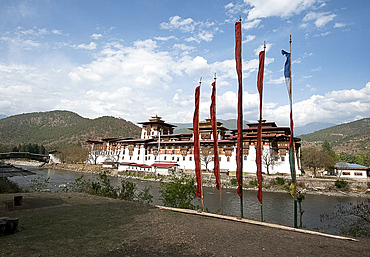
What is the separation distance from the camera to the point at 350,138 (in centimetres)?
10675

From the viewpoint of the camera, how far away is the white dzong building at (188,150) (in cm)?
4235

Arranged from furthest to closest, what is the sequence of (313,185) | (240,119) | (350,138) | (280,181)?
(350,138), (280,181), (313,185), (240,119)

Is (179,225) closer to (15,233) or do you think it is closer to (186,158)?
(15,233)

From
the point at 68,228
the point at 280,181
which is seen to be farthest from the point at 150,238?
the point at 280,181

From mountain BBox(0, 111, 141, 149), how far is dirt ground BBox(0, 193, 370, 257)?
111 meters

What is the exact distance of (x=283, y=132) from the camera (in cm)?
4519

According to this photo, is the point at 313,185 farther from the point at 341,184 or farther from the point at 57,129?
the point at 57,129

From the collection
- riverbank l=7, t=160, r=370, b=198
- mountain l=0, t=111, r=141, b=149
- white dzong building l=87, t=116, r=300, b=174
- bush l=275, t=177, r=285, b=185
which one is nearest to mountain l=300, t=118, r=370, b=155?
white dzong building l=87, t=116, r=300, b=174

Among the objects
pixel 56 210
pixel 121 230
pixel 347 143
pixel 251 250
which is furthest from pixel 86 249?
pixel 347 143

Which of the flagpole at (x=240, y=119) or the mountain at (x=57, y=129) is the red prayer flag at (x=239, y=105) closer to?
the flagpole at (x=240, y=119)

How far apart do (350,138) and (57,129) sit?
15863 cm

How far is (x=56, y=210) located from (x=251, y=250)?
7.79 m

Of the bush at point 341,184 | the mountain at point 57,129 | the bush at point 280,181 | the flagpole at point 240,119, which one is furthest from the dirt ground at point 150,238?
the mountain at point 57,129

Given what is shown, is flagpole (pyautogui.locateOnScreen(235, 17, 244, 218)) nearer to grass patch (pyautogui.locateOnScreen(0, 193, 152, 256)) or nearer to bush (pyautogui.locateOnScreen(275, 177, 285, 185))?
grass patch (pyautogui.locateOnScreen(0, 193, 152, 256))
